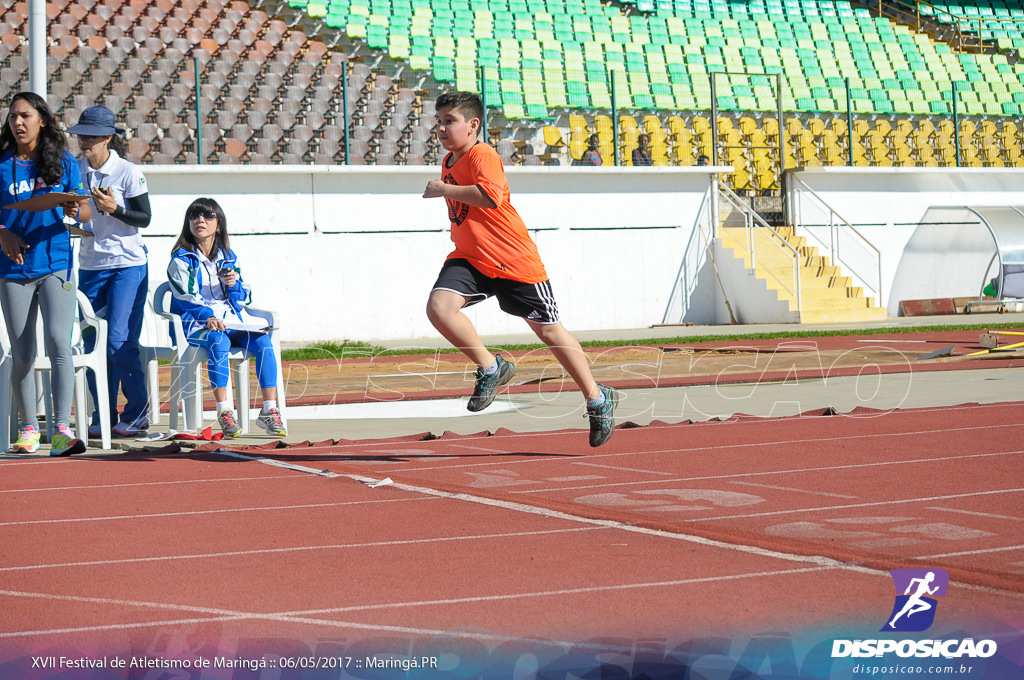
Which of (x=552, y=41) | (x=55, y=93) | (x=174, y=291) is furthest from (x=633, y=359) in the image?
(x=552, y=41)

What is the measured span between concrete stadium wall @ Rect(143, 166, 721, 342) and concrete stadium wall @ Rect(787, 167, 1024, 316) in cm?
310

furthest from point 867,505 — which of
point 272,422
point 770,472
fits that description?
point 272,422

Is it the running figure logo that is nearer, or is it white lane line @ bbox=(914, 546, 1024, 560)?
the running figure logo

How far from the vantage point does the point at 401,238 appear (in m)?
22.3

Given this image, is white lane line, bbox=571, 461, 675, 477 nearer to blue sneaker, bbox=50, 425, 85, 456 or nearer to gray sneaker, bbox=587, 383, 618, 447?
gray sneaker, bbox=587, 383, 618, 447

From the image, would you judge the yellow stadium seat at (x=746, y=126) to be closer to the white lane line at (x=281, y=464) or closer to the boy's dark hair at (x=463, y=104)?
the boy's dark hair at (x=463, y=104)

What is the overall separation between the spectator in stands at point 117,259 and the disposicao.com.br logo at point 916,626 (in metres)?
5.42

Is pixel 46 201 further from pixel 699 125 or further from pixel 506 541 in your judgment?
pixel 699 125

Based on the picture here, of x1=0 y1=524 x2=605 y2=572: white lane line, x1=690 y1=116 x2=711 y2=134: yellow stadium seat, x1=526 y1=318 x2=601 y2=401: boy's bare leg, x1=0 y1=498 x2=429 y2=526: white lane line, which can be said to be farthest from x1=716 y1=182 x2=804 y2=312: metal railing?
x1=0 y1=524 x2=605 y2=572: white lane line

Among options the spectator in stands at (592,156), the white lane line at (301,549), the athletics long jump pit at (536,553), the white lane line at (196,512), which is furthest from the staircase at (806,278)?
the white lane line at (301,549)

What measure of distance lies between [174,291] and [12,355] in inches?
49.9

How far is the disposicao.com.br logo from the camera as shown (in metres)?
2.66

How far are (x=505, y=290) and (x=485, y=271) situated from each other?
0.15m

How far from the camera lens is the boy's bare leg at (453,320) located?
6.17 m
